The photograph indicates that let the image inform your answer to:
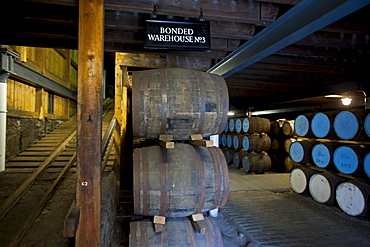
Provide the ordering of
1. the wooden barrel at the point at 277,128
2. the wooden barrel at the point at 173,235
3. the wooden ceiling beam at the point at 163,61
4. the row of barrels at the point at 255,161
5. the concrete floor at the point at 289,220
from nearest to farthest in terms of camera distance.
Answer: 1. the wooden barrel at the point at 173,235
2. the concrete floor at the point at 289,220
3. the wooden ceiling beam at the point at 163,61
4. the row of barrels at the point at 255,161
5. the wooden barrel at the point at 277,128

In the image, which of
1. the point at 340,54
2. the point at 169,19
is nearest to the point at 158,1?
the point at 169,19

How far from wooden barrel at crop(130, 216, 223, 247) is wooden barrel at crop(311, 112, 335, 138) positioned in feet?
13.1

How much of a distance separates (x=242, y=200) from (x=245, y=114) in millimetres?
6833

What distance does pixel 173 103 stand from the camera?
253cm

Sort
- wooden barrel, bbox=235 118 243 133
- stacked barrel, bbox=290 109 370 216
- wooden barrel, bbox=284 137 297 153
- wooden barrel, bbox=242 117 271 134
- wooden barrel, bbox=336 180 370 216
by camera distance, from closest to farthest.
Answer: wooden barrel, bbox=336 180 370 216 → stacked barrel, bbox=290 109 370 216 → wooden barrel, bbox=284 137 297 153 → wooden barrel, bbox=242 117 271 134 → wooden barrel, bbox=235 118 243 133

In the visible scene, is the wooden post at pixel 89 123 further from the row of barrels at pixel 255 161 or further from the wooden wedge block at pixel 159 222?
the row of barrels at pixel 255 161

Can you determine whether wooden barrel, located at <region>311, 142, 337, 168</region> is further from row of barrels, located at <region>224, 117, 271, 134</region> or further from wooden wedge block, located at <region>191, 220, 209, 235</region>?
wooden wedge block, located at <region>191, 220, 209, 235</region>

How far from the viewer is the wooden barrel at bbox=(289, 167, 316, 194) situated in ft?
17.6

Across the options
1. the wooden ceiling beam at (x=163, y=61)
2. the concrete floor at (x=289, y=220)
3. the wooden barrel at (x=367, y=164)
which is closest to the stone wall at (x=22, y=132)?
the wooden ceiling beam at (x=163, y=61)

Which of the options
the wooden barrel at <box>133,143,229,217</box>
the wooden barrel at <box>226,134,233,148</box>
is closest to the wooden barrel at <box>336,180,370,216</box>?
the wooden barrel at <box>133,143,229,217</box>

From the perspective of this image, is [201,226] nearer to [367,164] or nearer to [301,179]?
[367,164]

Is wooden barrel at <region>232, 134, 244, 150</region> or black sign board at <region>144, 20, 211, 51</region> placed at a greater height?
black sign board at <region>144, 20, 211, 51</region>

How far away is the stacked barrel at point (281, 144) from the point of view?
27.5 ft

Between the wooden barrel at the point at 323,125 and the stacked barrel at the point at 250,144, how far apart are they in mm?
2992
